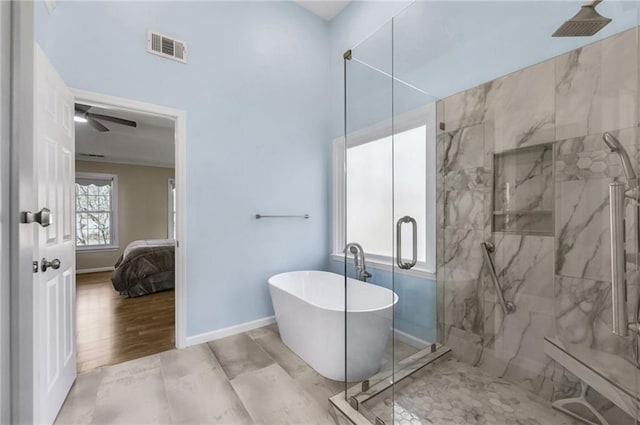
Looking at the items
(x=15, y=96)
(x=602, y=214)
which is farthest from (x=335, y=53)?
(x=15, y=96)

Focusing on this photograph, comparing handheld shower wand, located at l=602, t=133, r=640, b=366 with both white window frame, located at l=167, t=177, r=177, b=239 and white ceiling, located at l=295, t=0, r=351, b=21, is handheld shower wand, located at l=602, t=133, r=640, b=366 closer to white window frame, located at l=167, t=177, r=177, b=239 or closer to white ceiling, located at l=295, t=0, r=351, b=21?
white ceiling, located at l=295, t=0, r=351, b=21

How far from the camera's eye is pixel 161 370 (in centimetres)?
201

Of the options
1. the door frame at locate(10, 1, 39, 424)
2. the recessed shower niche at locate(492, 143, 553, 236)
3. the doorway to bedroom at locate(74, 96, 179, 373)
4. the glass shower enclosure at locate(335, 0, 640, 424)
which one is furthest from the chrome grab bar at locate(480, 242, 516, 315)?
the doorway to bedroom at locate(74, 96, 179, 373)

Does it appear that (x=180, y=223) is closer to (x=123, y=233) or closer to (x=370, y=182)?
(x=370, y=182)

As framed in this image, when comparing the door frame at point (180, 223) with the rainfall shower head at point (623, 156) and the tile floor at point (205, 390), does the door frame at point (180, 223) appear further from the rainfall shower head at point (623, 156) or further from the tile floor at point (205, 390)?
the rainfall shower head at point (623, 156)

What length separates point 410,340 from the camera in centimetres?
200

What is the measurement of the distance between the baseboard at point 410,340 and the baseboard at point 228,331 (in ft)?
4.72

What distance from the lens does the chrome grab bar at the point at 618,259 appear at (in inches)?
50.6

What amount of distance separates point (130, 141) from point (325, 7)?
400cm

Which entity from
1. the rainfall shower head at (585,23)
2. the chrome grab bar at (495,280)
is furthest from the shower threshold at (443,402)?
the rainfall shower head at (585,23)

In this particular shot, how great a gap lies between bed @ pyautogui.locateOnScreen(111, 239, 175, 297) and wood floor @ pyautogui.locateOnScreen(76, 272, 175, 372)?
131 mm

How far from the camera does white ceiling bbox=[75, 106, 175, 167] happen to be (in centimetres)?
392

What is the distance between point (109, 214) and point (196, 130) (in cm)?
532

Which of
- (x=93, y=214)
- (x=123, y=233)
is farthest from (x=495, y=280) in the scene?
(x=93, y=214)
